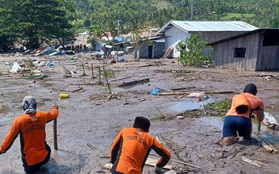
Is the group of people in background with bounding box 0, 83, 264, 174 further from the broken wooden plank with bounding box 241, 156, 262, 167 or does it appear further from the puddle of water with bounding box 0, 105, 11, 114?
the puddle of water with bounding box 0, 105, 11, 114

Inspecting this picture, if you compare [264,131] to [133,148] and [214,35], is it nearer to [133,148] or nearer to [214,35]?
[133,148]

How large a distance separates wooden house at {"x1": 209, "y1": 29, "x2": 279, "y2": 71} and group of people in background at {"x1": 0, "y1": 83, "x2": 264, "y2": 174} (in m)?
15.9

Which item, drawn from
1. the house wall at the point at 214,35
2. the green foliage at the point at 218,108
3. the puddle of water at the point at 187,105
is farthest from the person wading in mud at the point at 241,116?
the house wall at the point at 214,35

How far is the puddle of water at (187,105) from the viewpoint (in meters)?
10.7

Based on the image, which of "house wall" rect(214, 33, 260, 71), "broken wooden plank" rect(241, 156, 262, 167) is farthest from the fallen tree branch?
"house wall" rect(214, 33, 260, 71)

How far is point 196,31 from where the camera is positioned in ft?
99.9

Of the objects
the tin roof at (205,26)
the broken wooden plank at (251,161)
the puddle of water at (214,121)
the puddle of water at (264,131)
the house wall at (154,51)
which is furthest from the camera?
the house wall at (154,51)

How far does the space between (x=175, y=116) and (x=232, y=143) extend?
3.18 m

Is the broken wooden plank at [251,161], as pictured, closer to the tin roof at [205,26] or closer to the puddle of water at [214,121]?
the puddle of water at [214,121]

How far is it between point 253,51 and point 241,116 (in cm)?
1666

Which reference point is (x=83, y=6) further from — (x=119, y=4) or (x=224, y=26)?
(x=224, y=26)

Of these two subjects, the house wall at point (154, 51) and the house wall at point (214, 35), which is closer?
the house wall at point (214, 35)

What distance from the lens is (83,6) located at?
329 ft

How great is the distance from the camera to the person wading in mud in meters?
6.16
